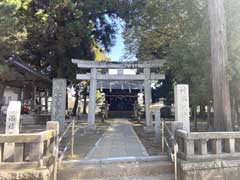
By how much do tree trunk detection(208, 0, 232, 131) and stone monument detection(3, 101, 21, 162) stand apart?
5013 mm

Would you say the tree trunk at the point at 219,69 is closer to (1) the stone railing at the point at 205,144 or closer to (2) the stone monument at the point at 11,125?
(1) the stone railing at the point at 205,144

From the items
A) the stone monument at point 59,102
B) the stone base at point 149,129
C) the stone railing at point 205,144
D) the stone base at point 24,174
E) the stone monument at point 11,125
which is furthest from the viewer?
the stone base at point 149,129

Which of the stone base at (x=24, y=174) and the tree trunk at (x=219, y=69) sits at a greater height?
the tree trunk at (x=219, y=69)

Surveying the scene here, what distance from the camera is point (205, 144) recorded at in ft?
18.9

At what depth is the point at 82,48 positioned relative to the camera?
17953 millimetres

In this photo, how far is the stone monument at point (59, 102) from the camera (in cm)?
948

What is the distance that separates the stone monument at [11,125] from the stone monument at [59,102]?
389 centimetres

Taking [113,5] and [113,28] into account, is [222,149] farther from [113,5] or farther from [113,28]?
[113,28]

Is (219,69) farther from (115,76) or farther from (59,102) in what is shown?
(115,76)

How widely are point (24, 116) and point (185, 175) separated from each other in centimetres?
1310

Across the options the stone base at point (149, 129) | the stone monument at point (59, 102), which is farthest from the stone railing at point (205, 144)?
the stone base at point (149, 129)

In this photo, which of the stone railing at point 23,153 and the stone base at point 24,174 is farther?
the stone railing at point 23,153

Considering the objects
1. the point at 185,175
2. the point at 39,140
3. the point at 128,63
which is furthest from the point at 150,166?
the point at 128,63

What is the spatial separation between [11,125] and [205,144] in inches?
172
